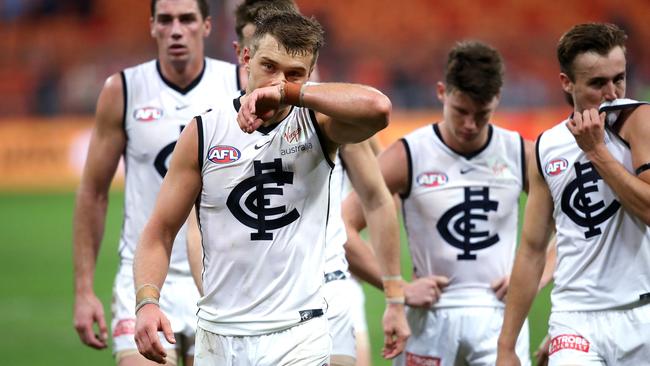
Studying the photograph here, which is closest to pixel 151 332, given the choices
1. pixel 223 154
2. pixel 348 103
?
pixel 223 154

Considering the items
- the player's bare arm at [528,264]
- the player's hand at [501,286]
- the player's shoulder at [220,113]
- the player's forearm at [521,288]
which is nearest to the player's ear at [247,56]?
the player's shoulder at [220,113]

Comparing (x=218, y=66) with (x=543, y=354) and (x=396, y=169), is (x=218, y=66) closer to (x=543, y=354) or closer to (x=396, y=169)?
(x=396, y=169)

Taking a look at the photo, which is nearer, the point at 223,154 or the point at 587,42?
the point at 223,154

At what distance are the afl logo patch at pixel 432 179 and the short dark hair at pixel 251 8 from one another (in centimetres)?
133

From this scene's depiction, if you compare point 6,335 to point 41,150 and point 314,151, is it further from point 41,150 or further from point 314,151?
point 41,150

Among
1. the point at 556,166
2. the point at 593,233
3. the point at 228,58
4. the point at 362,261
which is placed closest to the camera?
the point at 593,233

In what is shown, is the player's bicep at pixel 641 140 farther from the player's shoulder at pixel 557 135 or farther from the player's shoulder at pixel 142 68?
the player's shoulder at pixel 142 68

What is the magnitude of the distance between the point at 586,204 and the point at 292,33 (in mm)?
1813

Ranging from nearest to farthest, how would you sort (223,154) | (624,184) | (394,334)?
1. (223,154)
2. (624,184)
3. (394,334)

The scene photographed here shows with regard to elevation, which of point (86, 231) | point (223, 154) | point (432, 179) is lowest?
point (86, 231)

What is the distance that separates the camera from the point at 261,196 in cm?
494

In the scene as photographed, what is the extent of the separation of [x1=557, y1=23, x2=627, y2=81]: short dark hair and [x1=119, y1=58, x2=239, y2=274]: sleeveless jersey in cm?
208

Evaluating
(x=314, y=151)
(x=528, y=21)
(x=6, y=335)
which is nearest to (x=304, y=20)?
(x=314, y=151)

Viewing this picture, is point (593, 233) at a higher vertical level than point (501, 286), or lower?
higher
